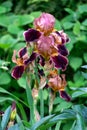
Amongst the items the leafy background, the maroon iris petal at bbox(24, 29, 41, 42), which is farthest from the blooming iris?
the leafy background

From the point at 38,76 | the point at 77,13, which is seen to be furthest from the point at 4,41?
the point at 38,76

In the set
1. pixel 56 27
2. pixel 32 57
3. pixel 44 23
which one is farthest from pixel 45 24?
pixel 56 27

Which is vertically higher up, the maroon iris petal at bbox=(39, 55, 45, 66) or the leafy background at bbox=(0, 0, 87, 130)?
the maroon iris petal at bbox=(39, 55, 45, 66)

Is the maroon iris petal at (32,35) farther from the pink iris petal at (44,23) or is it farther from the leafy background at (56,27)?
the leafy background at (56,27)

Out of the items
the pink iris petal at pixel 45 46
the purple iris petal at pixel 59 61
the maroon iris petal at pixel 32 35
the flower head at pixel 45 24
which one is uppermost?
the flower head at pixel 45 24

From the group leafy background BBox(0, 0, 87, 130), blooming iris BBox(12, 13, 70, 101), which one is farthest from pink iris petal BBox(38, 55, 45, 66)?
leafy background BBox(0, 0, 87, 130)

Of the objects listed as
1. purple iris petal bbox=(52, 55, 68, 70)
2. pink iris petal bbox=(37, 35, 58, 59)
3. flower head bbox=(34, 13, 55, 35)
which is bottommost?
purple iris petal bbox=(52, 55, 68, 70)

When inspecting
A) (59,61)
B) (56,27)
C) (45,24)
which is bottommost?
(56,27)

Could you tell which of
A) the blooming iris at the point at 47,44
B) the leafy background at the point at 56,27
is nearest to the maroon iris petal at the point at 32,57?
the blooming iris at the point at 47,44

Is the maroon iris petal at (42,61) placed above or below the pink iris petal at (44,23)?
below

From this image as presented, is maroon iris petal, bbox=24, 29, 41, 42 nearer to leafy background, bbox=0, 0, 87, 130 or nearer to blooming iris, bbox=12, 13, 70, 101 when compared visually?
blooming iris, bbox=12, 13, 70, 101

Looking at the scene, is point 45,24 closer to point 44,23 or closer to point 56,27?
point 44,23

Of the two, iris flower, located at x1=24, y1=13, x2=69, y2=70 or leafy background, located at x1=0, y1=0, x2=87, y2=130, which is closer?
iris flower, located at x1=24, y1=13, x2=69, y2=70
